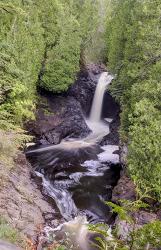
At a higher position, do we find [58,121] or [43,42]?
[43,42]

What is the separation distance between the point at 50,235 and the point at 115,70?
14.6m

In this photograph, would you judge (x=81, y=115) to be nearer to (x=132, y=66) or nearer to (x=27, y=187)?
(x=132, y=66)

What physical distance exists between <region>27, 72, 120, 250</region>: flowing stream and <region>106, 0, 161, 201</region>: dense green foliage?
269cm

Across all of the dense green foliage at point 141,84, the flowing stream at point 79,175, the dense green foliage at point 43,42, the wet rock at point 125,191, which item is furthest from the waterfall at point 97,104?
the wet rock at point 125,191

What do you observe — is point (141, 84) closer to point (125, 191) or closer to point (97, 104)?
point (125, 191)

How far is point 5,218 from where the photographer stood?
13711 millimetres

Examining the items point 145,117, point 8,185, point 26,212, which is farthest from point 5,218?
point 145,117

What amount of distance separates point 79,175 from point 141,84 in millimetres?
6256

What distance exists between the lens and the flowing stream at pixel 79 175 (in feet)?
56.7

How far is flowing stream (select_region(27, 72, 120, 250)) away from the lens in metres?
17.3

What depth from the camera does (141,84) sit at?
20047 mm

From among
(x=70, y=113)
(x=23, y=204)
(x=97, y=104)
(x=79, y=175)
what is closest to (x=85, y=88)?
(x=97, y=104)

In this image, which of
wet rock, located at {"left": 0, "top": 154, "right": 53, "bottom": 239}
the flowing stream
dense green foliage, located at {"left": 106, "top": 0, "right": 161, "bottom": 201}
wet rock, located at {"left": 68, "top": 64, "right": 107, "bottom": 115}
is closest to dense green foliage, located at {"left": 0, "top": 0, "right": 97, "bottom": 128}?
wet rock, located at {"left": 68, "top": 64, "right": 107, "bottom": 115}

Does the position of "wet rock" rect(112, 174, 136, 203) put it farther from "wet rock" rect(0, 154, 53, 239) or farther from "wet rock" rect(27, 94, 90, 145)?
"wet rock" rect(27, 94, 90, 145)
